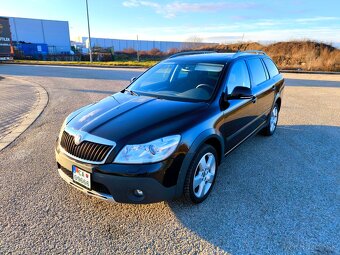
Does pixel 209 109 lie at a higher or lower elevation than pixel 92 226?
higher

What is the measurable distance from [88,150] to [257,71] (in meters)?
3.26

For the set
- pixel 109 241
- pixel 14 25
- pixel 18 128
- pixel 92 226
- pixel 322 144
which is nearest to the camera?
pixel 109 241

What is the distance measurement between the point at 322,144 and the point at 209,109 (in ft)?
9.94

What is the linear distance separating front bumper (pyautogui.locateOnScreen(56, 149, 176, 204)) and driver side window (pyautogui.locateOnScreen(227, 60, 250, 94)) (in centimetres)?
167

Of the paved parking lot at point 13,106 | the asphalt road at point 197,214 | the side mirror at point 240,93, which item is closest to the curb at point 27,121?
the paved parking lot at point 13,106

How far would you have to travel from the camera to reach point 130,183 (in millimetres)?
2535

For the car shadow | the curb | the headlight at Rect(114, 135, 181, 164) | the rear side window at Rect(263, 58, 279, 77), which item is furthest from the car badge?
the rear side window at Rect(263, 58, 279, 77)

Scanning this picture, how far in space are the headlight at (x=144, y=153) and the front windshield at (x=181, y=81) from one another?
1.10 meters

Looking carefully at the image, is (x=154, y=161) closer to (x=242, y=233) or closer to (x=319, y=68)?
(x=242, y=233)

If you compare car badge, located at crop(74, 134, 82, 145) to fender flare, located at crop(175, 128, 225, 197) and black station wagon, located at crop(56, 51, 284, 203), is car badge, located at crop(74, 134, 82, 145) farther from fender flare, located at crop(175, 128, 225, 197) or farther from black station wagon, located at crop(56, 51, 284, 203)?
fender flare, located at crop(175, 128, 225, 197)

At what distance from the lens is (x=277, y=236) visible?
2.59 meters

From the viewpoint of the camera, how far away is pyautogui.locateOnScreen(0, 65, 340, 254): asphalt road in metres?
2.48

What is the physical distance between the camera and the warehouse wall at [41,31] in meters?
61.2

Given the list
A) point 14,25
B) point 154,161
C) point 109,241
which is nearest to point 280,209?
point 154,161
